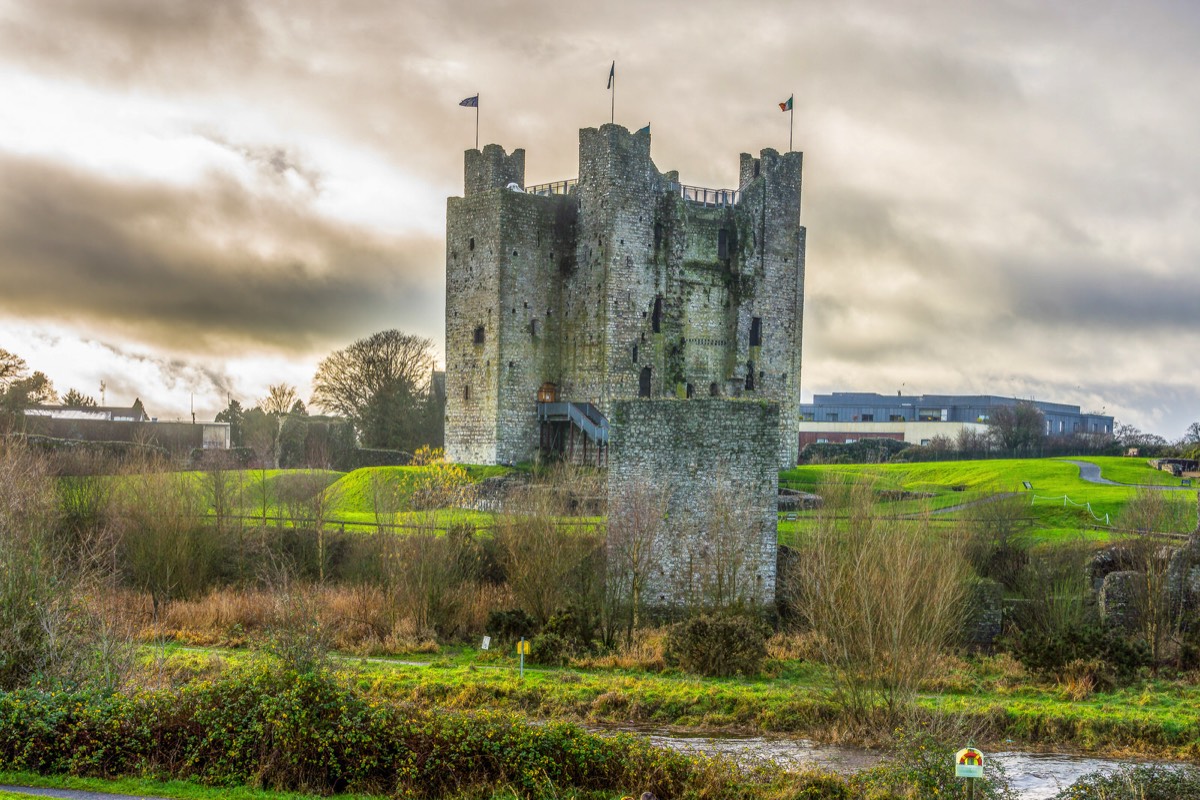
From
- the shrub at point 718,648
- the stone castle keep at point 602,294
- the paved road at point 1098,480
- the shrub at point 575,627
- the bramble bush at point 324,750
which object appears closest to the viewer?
the bramble bush at point 324,750

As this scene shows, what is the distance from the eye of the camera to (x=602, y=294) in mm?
48062

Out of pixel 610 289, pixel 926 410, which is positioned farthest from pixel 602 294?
pixel 926 410

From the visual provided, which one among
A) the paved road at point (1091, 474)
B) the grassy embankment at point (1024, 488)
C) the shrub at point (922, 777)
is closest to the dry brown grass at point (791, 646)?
the grassy embankment at point (1024, 488)

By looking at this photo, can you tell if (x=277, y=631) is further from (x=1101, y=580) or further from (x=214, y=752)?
(x=1101, y=580)

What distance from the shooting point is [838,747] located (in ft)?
69.8

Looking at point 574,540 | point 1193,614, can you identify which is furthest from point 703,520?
point 1193,614

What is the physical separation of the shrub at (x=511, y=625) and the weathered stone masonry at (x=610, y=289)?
722 inches

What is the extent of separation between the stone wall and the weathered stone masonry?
17118 millimetres

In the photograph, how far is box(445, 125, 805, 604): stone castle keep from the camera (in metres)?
47.9

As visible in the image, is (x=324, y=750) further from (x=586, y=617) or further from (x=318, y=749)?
(x=586, y=617)

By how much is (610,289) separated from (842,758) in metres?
29.6

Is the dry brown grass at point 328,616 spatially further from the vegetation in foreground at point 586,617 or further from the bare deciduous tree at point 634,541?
the bare deciduous tree at point 634,541

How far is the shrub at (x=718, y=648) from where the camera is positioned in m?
26.3

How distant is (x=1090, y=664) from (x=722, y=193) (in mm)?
30417
